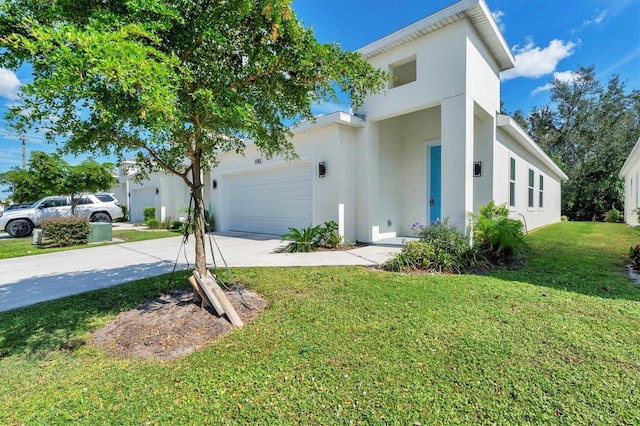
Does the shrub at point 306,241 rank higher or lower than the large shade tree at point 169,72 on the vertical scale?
lower

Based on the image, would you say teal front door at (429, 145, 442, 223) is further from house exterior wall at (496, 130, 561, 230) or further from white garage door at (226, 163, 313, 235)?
white garage door at (226, 163, 313, 235)

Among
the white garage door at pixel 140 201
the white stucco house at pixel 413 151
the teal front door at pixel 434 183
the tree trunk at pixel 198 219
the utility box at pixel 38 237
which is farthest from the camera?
the white garage door at pixel 140 201

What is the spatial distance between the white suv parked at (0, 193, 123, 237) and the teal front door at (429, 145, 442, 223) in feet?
47.8

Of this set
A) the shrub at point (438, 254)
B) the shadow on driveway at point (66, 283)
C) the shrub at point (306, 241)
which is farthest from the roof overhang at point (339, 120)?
the shadow on driveway at point (66, 283)

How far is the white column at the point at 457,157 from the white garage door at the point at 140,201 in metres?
16.8

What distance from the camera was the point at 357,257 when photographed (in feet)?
22.4

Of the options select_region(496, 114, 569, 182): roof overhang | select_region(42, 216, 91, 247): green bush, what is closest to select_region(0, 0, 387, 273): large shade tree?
select_region(496, 114, 569, 182): roof overhang

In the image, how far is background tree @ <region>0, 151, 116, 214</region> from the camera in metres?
12.0

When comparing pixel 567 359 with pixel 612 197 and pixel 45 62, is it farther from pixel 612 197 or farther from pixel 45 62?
pixel 612 197

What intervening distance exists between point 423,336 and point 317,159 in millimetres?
6673

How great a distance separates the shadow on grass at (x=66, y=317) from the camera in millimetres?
3111

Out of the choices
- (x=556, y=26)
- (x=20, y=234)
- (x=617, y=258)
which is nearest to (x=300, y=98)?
(x=617, y=258)

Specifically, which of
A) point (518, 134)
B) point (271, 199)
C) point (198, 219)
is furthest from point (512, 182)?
point (198, 219)

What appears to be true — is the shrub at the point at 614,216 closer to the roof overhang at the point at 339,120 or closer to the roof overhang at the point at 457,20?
the roof overhang at the point at 457,20
